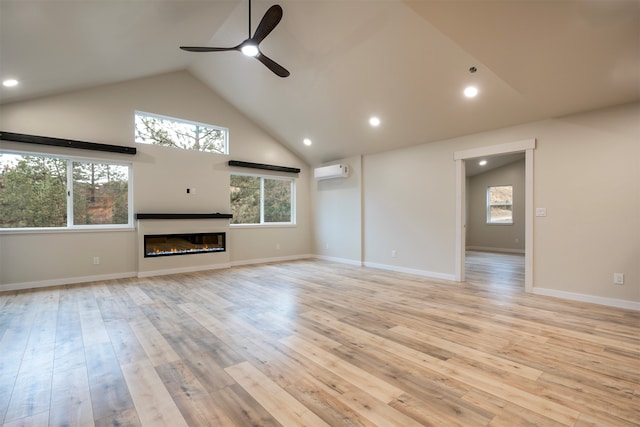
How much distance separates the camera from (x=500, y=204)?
9.35m

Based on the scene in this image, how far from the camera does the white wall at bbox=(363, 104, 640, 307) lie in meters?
3.55

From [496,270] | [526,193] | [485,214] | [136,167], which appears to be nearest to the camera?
[526,193]

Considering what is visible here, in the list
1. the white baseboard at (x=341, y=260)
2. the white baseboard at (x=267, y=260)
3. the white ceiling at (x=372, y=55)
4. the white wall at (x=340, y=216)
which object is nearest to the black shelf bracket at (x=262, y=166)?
the white wall at (x=340, y=216)

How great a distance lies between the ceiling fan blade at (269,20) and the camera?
9.26 feet

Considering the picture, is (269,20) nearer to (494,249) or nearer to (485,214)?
(485,214)

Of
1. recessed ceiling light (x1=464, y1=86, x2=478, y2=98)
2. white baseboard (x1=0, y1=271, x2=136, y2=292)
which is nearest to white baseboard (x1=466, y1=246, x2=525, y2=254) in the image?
recessed ceiling light (x1=464, y1=86, x2=478, y2=98)

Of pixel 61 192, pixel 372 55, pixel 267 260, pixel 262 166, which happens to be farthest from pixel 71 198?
pixel 372 55

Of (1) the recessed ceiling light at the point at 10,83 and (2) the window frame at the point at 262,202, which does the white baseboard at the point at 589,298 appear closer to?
(2) the window frame at the point at 262,202

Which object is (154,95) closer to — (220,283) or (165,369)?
(220,283)

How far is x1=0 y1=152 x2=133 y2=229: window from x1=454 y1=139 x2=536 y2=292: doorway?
18.6ft

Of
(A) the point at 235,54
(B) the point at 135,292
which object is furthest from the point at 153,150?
(B) the point at 135,292

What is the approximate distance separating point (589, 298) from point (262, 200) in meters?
5.94

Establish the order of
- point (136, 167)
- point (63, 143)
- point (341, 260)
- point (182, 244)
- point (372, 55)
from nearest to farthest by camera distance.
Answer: point (372, 55) < point (63, 143) < point (136, 167) < point (182, 244) < point (341, 260)

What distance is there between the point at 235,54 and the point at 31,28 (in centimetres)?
260
